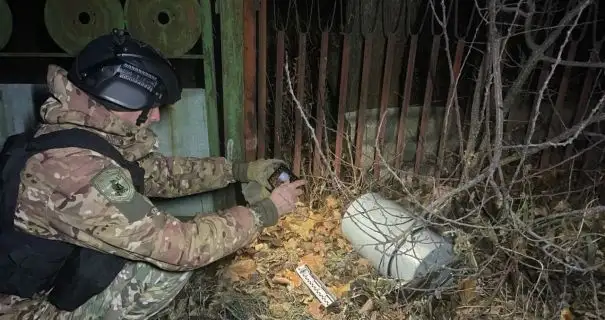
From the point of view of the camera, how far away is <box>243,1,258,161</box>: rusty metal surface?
3149 mm

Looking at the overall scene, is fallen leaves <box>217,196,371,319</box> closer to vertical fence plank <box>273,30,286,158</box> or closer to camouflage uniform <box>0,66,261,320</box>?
vertical fence plank <box>273,30,286,158</box>

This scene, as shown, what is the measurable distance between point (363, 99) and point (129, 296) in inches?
80.0

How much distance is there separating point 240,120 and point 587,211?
213cm

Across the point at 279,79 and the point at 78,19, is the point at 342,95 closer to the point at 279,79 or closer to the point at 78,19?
the point at 279,79

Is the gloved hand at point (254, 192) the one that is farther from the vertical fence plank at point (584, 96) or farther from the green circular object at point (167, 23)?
the vertical fence plank at point (584, 96)

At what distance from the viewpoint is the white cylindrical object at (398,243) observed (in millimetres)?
2857

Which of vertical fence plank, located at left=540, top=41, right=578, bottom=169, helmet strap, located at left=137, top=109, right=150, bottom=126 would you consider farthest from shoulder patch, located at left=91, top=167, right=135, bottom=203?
vertical fence plank, located at left=540, top=41, right=578, bottom=169

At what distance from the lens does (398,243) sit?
2867 mm

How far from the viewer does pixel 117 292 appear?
2.54 m

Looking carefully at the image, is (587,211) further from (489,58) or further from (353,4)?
(353,4)

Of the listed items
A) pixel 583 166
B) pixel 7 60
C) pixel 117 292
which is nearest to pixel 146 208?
pixel 117 292

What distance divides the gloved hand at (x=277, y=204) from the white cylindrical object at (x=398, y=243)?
0.35m

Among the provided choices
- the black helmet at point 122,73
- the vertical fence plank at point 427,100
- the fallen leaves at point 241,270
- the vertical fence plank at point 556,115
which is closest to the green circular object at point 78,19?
the black helmet at point 122,73

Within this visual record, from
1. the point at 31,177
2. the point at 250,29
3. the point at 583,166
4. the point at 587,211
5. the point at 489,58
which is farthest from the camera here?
the point at 583,166
